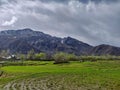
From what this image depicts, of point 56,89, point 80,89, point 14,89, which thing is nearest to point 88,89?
point 80,89

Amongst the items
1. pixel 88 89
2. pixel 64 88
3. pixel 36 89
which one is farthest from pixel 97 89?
pixel 36 89

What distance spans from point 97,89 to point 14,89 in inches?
460

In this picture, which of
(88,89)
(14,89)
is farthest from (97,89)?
(14,89)

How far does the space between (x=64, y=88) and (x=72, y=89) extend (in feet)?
4.72

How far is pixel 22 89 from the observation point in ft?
127

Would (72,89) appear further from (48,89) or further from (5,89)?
(5,89)

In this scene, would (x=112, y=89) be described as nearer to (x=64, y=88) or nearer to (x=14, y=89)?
(x=64, y=88)

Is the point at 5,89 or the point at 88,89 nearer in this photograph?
the point at 5,89

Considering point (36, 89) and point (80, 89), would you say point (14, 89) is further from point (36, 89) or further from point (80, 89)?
point (80, 89)

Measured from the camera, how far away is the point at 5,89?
3784 cm

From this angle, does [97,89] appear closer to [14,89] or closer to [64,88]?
[64,88]

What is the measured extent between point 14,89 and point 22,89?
1083 mm

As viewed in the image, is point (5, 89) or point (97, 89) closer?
point (5, 89)

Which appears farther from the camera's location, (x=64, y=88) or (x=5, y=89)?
(x=64, y=88)
